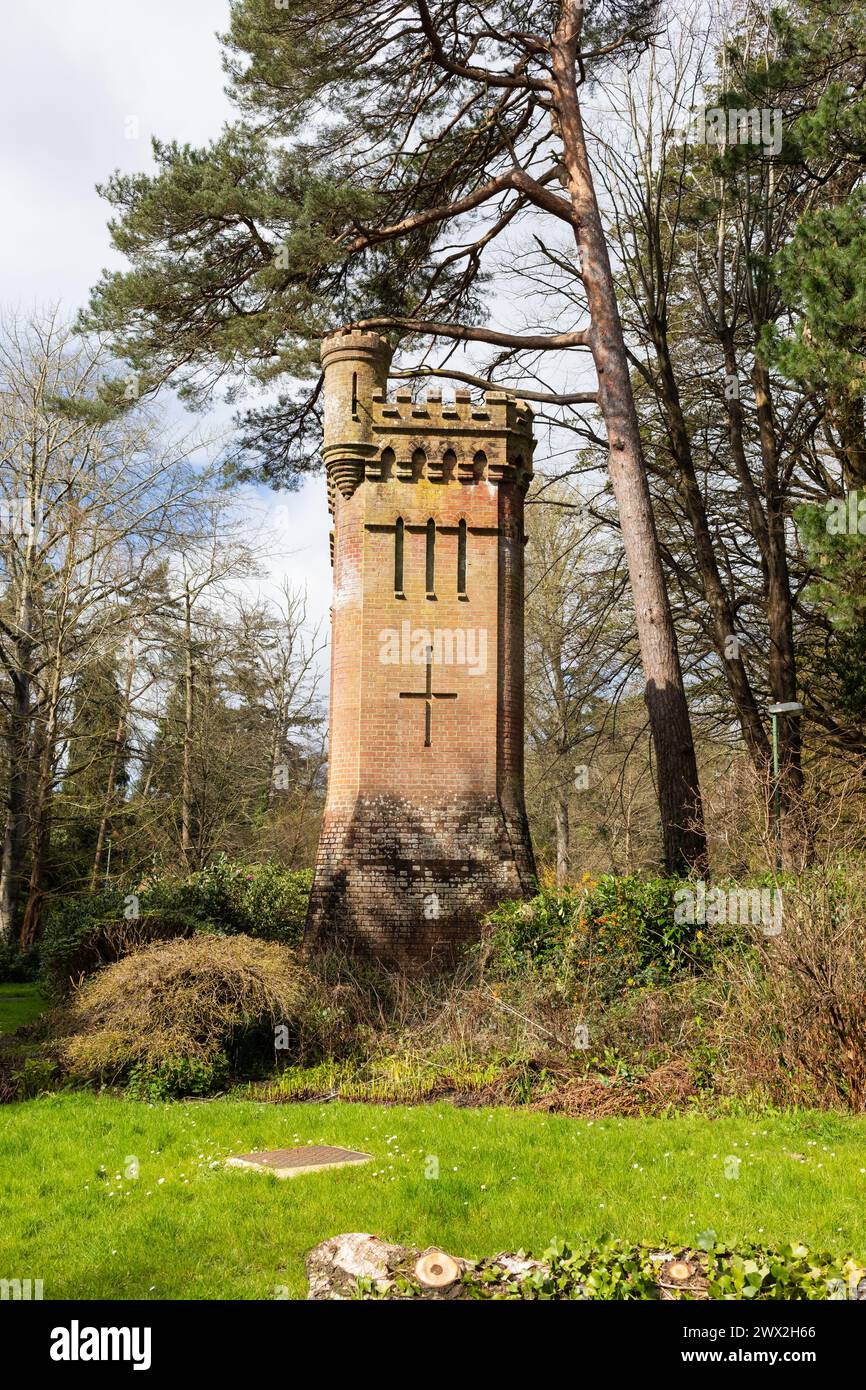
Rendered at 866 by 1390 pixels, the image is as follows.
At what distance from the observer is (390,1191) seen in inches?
260

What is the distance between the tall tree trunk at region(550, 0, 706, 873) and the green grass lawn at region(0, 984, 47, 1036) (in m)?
8.61

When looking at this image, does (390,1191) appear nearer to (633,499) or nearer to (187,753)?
(633,499)

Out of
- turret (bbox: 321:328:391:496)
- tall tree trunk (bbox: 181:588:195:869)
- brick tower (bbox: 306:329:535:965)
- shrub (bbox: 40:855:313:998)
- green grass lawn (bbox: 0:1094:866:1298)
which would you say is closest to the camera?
green grass lawn (bbox: 0:1094:866:1298)

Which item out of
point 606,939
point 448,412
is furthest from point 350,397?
point 606,939

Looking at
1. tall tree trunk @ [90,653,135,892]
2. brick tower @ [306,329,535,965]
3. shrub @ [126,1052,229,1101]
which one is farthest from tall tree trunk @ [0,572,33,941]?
shrub @ [126,1052,229,1101]

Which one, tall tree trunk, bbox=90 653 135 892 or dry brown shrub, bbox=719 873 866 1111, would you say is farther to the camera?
tall tree trunk, bbox=90 653 135 892

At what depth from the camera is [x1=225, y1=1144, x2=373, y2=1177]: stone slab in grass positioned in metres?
7.21

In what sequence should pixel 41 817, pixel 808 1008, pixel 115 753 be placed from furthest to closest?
pixel 115 753 < pixel 41 817 < pixel 808 1008

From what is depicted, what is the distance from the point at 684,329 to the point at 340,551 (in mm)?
8986

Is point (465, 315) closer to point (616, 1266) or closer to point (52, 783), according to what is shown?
point (52, 783)

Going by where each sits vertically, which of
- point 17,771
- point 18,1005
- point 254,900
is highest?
point 17,771

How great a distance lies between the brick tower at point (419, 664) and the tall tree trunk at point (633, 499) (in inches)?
57.0

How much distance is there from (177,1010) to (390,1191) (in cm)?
446

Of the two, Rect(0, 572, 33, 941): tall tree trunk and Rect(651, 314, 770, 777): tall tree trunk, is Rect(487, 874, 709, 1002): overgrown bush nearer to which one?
Rect(651, 314, 770, 777): tall tree trunk
